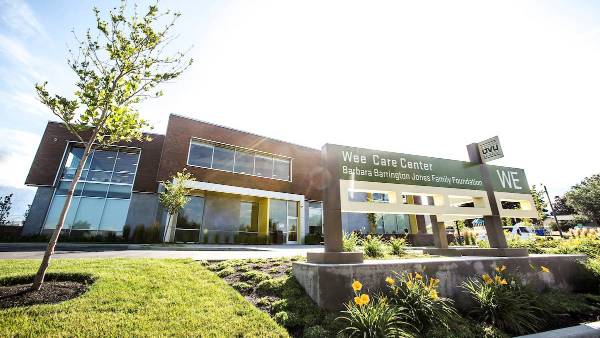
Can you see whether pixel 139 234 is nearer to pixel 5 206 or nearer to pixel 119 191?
pixel 119 191

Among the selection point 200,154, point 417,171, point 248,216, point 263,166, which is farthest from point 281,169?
point 417,171

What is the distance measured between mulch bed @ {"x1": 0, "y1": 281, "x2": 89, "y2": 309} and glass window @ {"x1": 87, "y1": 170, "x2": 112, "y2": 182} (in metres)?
16.6

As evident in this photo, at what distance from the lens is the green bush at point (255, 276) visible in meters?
5.47

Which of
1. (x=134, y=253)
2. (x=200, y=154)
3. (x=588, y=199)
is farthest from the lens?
(x=588, y=199)

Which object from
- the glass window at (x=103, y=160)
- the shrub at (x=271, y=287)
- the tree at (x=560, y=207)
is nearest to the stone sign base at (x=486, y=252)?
the shrub at (x=271, y=287)

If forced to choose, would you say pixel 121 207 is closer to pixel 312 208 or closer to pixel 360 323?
pixel 312 208

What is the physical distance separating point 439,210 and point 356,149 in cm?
272

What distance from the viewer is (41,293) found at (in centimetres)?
422

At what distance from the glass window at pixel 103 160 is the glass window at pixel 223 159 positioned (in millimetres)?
7183

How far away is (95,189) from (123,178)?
69.7 inches

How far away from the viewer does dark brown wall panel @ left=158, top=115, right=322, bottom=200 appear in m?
18.3

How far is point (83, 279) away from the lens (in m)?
5.07

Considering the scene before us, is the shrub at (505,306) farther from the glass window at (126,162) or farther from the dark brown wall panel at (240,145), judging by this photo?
the glass window at (126,162)

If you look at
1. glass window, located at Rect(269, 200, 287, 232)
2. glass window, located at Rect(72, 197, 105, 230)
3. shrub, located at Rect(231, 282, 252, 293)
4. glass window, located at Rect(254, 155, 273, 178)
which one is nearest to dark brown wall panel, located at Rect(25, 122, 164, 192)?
glass window, located at Rect(72, 197, 105, 230)
